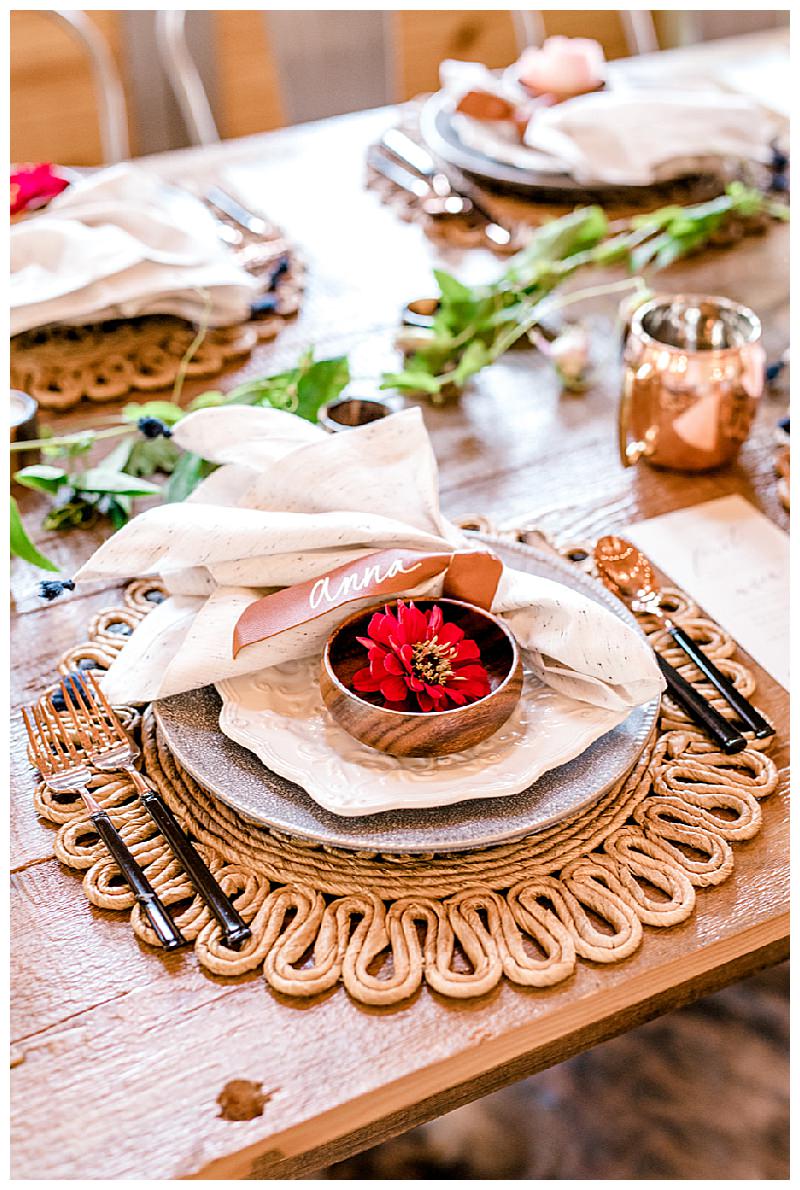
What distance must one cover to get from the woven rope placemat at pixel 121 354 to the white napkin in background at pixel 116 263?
0.07 feet

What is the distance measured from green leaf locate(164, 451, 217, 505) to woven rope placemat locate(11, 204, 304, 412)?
21 cm

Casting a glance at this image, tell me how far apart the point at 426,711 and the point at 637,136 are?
0.97 meters

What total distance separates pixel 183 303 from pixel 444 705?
2.23 feet

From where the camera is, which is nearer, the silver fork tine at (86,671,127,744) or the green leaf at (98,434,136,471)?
the silver fork tine at (86,671,127,744)

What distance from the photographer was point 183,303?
1.21m

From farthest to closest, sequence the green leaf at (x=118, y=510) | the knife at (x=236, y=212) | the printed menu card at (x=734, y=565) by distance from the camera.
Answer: the knife at (x=236, y=212), the green leaf at (x=118, y=510), the printed menu card at (x=734, y=565)

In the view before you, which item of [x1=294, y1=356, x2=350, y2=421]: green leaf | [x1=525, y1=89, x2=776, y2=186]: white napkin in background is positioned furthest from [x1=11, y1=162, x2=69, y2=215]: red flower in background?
[x1=525, y1=89, x2=776, y2=186]: white napkin in background

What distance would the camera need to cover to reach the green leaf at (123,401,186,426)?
1.05m

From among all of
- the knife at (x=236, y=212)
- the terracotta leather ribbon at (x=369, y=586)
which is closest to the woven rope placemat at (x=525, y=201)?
the knife at (x=236, y=212)

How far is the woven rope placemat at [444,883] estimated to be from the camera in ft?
2.06

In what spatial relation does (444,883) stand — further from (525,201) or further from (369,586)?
(525,201)

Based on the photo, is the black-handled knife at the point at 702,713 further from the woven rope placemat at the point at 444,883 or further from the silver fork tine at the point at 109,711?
the silver fork tine at the point at 109,711

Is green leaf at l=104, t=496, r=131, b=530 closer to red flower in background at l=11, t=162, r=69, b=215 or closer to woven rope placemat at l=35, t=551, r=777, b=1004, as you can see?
woven rope placemat at l=35, t=551, r=777, b=1004

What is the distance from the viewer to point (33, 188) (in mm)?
1282
